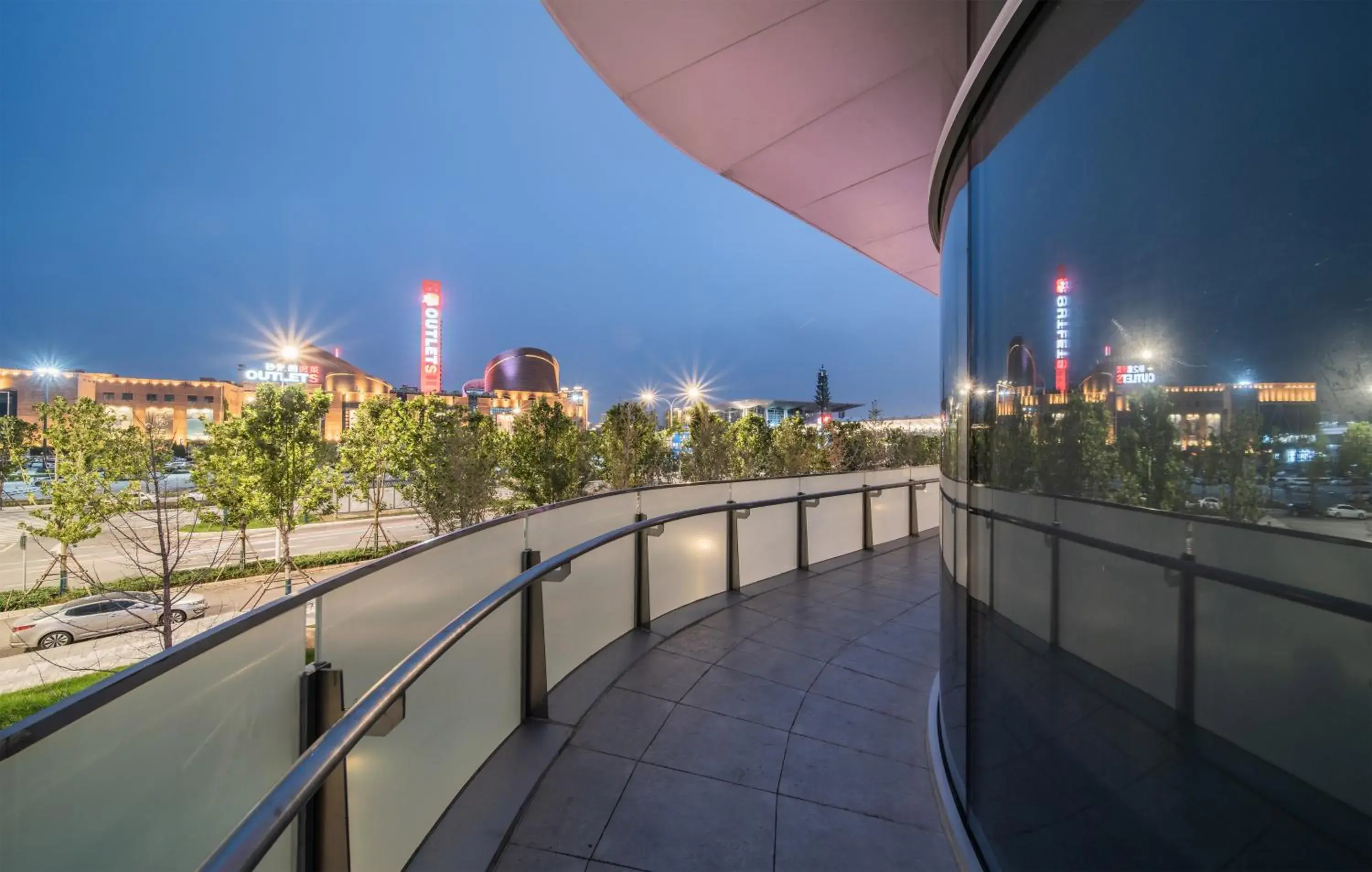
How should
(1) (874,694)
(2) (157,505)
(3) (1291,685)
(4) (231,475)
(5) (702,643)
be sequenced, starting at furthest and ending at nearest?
1. (4) (231,475)
2. (2) (157,505)
3. (5) (702,643)
4. (1) (874,694)
5. (3) (1291,685)

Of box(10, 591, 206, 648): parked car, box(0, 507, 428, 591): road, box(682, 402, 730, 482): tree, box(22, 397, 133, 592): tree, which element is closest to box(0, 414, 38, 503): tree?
box(0, 507, 428, 591): road

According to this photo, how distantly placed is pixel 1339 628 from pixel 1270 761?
0.30 meters

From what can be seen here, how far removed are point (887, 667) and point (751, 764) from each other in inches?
73.4

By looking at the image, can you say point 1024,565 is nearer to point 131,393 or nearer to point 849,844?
point 849,844

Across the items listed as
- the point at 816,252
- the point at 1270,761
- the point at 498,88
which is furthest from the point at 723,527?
the point at 498,88

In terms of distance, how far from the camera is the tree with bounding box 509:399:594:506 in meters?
26.8

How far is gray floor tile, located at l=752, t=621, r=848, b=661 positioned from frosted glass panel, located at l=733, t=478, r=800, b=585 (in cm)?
128

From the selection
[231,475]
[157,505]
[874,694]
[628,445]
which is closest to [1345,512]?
[874,694]

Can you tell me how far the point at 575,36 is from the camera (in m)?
4.63

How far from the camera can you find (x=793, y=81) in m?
4.89

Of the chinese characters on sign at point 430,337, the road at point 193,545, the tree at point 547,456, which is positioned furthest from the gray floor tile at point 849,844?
the chinese characters on sign at point 430,337

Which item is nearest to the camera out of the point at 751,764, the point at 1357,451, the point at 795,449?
the point at 1357,451

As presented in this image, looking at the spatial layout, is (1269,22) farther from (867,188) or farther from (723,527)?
(867,188)

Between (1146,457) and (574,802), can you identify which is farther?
(574,802)
